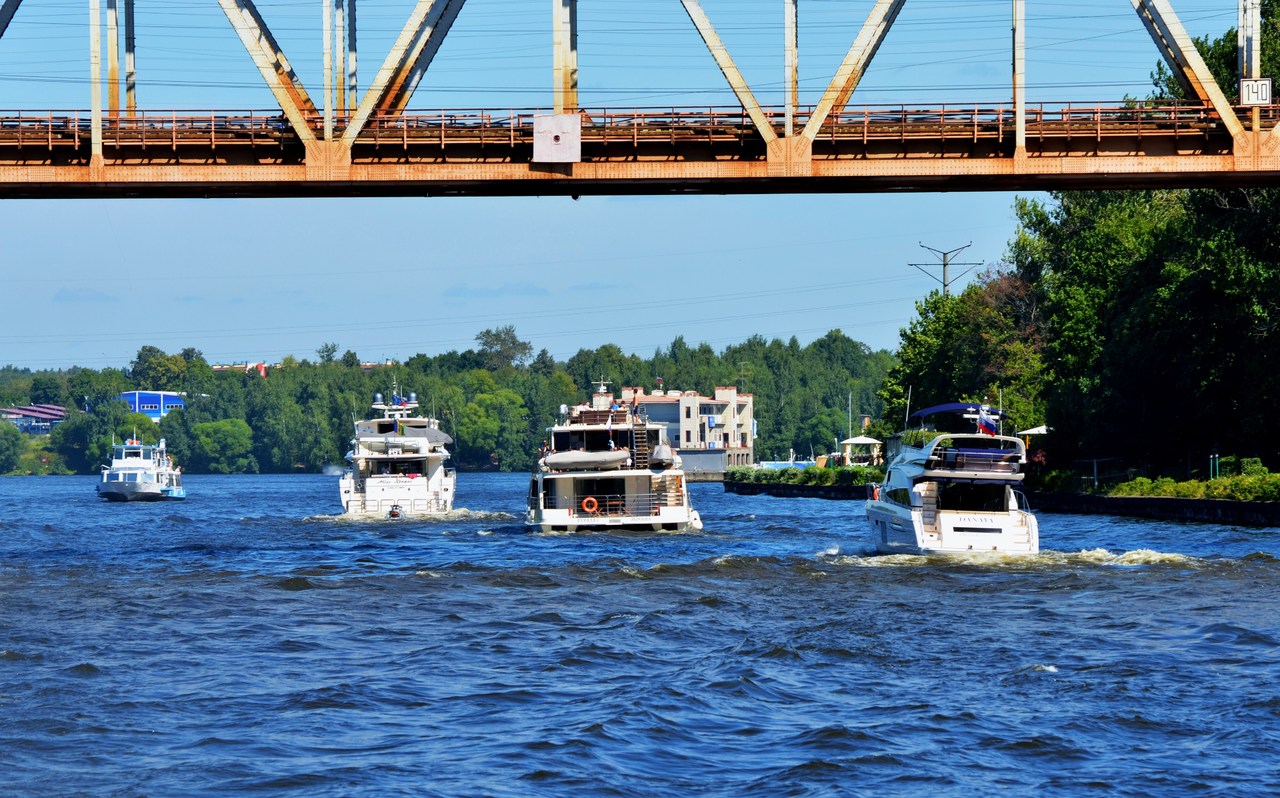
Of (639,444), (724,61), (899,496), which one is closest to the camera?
(724,61)

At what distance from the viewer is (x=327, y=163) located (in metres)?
36.8

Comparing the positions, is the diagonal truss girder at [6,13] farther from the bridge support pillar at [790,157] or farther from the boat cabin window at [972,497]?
the boat cabin window at [972,497]

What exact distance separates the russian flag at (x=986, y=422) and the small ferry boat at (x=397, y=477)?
33884 mm

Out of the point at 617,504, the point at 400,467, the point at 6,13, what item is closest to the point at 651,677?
the point at 6,13

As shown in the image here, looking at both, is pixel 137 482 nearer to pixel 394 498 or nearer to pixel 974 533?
pixel 394 498

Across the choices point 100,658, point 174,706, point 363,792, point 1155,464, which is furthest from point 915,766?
point 1155,464

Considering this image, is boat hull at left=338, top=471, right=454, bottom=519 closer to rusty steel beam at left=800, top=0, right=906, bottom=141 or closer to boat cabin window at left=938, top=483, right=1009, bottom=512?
boat cabin window at left=938, top=483, right=1009, bottom=512

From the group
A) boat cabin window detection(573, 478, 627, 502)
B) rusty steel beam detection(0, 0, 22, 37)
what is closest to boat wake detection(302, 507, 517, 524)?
boat cabin window detection(573, 478, 627, 502)

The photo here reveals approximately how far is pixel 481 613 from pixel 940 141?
15.9m

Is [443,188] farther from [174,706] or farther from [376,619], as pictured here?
[174,706]

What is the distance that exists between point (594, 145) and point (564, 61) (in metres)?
2.08

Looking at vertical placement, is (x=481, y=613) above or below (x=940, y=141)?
below

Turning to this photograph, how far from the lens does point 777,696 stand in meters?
Result: 20.9

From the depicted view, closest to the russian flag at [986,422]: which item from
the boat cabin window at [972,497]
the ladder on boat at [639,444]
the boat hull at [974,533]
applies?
the boat cabin window at [972,497]
